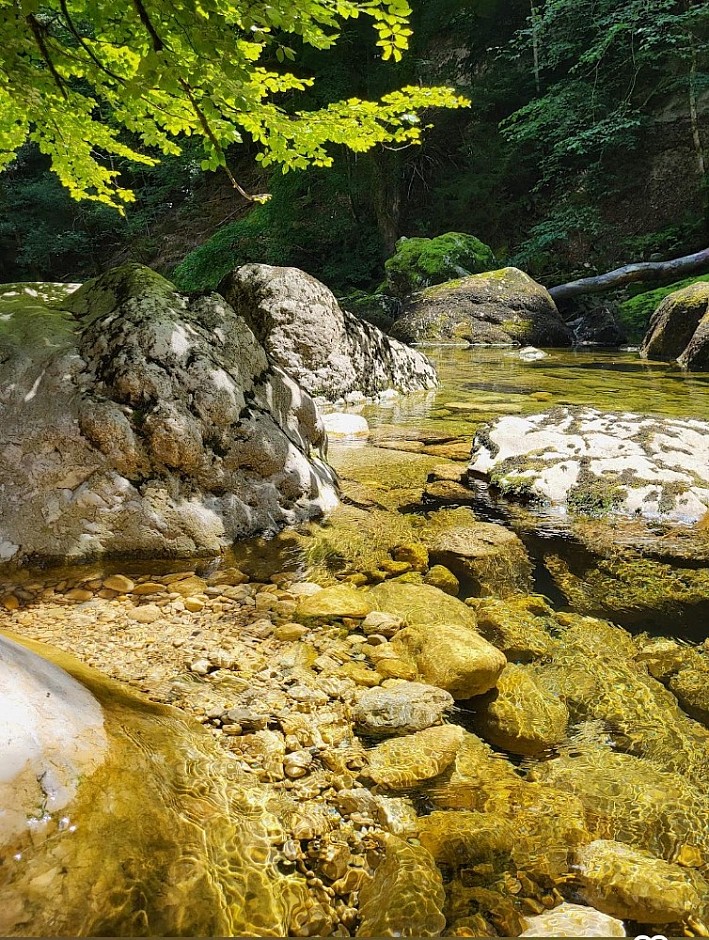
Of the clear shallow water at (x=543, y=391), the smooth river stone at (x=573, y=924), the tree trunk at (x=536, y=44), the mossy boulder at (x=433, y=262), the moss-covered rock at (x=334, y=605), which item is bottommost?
the smooth river stone at (x=573, y=924)

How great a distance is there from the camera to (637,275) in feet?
46.5

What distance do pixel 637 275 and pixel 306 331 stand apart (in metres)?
11.3

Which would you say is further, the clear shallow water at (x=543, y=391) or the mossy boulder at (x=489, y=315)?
the mossy boulder at (x=489, y=315)

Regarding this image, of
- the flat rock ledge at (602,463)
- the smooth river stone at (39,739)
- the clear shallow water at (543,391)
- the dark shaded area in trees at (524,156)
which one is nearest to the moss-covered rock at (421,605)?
the smooth river stone at (39,739)

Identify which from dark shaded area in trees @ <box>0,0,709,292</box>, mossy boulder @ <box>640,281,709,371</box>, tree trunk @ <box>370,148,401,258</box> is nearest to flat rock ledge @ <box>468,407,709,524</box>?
mossy boulder @ <box>640,281,709,371</box>

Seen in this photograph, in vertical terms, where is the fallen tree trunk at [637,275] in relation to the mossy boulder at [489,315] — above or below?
above

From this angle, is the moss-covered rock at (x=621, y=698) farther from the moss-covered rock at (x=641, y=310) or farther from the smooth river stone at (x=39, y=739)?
the moss-covered rock at (x=641, y=310)

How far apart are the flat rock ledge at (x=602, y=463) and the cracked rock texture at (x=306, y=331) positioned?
298 cm

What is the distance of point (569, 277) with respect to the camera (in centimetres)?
1622

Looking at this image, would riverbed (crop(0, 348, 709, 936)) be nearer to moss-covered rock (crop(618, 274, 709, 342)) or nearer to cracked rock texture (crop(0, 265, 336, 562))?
cracked rock texture (crop(0, 265, 336, 562))

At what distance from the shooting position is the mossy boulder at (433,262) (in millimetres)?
14469

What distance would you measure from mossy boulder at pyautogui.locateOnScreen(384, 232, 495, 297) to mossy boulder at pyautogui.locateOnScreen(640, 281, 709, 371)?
597 cm

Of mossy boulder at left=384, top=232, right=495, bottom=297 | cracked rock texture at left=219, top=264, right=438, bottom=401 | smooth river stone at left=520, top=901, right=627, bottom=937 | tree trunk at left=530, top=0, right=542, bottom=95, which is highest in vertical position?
tree trunk at left=530, top=0, right=542, bottom=95

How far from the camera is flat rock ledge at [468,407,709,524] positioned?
3.04 m
